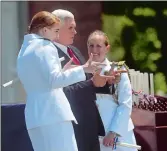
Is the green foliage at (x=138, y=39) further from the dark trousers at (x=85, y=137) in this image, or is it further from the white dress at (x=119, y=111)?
the dark trousers at (x=85, y=137)

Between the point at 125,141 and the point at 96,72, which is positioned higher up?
the point at 96,72

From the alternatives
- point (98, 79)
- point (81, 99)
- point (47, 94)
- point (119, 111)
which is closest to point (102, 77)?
point (98, 79)

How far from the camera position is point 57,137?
9.73ft

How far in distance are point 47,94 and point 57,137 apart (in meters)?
0.24

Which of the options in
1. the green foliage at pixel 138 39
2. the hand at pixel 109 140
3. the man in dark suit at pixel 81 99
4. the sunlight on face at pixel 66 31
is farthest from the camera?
the green foliage at pixel 138 39

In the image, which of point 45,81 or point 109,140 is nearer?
point 45,81

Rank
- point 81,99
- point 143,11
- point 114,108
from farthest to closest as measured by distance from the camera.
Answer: point 143,11 < point 114,108 < point 81,99

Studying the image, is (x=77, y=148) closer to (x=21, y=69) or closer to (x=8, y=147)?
(x=21, y=69)

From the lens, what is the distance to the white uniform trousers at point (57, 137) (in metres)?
2.96

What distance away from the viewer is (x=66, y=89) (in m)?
3.18

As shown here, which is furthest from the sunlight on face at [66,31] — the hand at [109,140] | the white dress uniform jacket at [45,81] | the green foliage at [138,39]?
the green foliage at [138,39]

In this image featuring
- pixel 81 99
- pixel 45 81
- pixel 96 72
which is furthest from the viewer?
pixel 81 99

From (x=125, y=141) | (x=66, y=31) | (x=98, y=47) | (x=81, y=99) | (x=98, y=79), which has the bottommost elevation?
(x=125, y=141)

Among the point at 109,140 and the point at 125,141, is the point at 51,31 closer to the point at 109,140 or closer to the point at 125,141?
the point at 109,140
